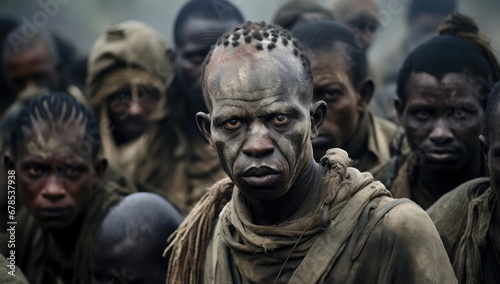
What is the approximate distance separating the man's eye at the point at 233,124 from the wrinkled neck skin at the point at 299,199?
0.33 m

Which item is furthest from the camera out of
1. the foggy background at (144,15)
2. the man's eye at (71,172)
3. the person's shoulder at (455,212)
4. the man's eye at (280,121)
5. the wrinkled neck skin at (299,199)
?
the foggy background at (144,15)

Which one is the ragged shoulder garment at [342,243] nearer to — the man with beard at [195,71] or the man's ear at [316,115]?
the man's ear at [316,115]

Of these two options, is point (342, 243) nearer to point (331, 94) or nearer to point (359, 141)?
point (331, 94)

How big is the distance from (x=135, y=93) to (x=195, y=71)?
1269 mm

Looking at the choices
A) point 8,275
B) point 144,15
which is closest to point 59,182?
point 8,275

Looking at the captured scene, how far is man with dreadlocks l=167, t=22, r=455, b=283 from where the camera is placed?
4801 millimetres

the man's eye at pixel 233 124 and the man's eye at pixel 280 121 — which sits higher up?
the man's eye at pixel 280 121

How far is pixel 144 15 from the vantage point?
16859 millimetres

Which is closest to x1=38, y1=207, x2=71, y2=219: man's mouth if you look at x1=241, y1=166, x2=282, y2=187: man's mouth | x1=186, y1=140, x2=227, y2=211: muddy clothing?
x1=186, y1=140, x2=227, y2=211: muddy clothing

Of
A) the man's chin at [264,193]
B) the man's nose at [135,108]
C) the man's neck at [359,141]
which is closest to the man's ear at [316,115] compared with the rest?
the man's chin at [264,193]

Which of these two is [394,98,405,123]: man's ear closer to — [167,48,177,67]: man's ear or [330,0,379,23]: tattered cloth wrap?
[167,48,177,67]: man's ear

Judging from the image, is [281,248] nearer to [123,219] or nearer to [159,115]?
[123,219]

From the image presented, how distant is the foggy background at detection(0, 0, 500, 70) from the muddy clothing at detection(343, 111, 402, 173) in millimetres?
5978

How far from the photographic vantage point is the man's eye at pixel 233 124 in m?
4.91
